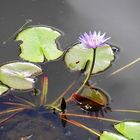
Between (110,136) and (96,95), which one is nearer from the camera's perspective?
(110,136)

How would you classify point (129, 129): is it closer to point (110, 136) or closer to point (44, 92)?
point (110, 136)

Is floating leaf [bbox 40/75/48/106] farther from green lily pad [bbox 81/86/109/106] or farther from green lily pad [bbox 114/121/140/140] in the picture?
green lily pad [bbox 114/121/140/140]

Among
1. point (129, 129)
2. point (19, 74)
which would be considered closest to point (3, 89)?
point (19, 74)

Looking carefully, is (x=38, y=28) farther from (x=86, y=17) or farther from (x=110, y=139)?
(x=110, y=139)

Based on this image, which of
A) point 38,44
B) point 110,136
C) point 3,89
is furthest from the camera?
point 38,44

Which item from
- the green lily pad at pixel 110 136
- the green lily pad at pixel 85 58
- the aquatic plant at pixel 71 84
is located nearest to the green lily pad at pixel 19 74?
the aquatic plant at pixel 71 84

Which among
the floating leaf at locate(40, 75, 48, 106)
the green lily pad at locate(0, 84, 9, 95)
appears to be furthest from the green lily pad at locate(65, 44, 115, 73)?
the green lily pad at locate(0, 84, 9, 95)

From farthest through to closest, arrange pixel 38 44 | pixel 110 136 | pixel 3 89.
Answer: pixel 38 44 → pixel 3 89 → pixel 110 136
